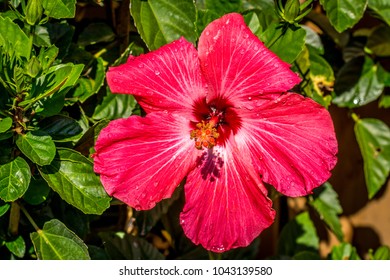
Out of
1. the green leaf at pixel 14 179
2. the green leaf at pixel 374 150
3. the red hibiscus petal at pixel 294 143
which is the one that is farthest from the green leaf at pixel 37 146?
the green leaf at pixel 374 150

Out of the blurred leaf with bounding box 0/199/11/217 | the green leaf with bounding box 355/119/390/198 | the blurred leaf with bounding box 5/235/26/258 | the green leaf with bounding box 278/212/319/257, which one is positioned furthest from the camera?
the green leaf with bounding box 278/212/319/257

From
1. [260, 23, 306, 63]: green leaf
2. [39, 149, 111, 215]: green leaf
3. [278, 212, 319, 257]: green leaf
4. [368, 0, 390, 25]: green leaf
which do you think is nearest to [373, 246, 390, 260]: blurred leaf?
[278, 212, 319, 257]: green leaf

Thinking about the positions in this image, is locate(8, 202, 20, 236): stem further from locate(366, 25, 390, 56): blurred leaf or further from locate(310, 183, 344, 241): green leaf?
locate(366, 25, 390, 56): blurred leaf

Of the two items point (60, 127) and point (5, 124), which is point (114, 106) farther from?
point (5, 124)

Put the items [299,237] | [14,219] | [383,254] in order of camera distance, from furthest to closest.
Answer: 1. [299,237]
2. [383,254]
3. [14,219]

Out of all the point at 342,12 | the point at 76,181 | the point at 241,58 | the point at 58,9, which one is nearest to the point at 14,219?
the point at 76,181
